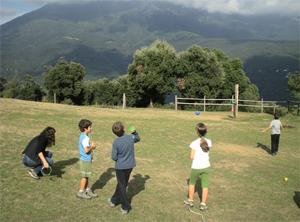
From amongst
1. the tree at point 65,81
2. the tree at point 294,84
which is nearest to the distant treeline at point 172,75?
the tree at point 294,84

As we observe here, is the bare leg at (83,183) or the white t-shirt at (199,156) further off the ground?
the white t-shirt at (199,156)

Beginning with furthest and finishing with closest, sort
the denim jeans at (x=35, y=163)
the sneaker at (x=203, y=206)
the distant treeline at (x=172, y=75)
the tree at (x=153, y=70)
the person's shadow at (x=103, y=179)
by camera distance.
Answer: the distant treeline at (x=172, y=75) → the tree at (x=153, y=70) → the person's shadow at (x=103, y=179) → the denim jeans at (x=35, y=163) → the sneaker at (x=203, y=206)

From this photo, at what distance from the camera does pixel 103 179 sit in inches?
431

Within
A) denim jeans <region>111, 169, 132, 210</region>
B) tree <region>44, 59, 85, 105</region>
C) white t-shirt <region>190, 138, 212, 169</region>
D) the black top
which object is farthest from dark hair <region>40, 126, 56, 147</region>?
tree <region>44, 59, 85, 105</region>

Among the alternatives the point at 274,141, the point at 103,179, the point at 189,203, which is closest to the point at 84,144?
the point at 103,179

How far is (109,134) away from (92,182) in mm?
7336

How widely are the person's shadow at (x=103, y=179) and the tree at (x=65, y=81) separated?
196 ft

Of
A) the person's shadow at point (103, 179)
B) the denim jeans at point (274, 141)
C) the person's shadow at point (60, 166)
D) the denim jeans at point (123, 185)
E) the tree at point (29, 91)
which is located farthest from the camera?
the tree at point (29, 91)

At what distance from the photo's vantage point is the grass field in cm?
856

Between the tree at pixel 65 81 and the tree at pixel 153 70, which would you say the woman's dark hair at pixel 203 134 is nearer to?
the tree at pixel 153 70

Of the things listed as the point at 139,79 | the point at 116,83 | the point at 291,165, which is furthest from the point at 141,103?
the point at 291,165

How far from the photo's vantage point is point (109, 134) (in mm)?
17828

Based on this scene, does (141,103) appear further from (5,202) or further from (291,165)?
(5,202)

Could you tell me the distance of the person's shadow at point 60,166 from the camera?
10.9m
